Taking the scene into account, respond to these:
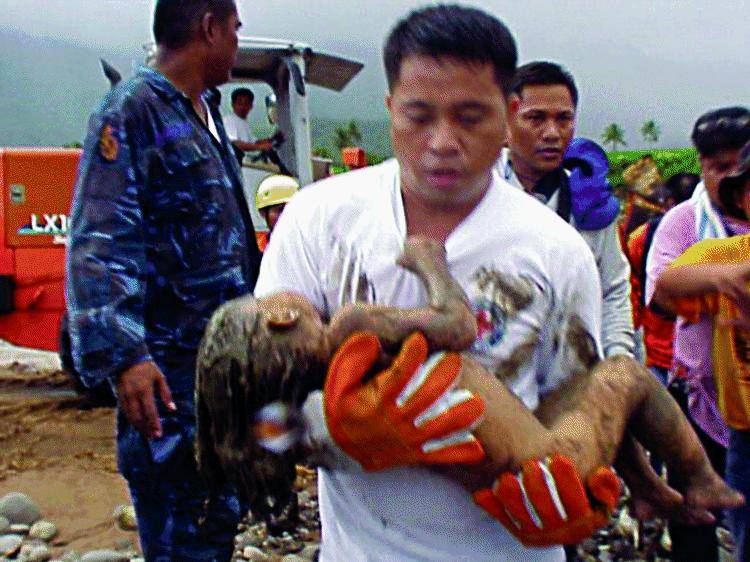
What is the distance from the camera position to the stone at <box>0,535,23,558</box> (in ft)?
14.3

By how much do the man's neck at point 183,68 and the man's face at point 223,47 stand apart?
0.05m

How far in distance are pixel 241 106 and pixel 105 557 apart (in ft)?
14.2

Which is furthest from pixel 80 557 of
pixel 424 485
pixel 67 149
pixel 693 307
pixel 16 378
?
pixel 16 378

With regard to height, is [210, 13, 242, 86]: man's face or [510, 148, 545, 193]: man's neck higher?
[210, 13, 242, 86]: man's face

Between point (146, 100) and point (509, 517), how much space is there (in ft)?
5.32

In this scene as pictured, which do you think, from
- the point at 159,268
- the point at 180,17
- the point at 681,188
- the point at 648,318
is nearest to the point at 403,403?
the point at 159,268

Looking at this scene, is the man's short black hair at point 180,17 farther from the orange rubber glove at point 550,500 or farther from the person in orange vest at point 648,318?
the person in orange vest at point 648,318

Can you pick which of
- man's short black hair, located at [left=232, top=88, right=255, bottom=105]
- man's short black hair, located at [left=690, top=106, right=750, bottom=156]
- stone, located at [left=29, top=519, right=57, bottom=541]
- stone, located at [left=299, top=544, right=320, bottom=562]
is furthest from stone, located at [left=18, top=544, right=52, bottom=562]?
man's short black hair, located at [left=232, top=88, right=255, bottom=105]

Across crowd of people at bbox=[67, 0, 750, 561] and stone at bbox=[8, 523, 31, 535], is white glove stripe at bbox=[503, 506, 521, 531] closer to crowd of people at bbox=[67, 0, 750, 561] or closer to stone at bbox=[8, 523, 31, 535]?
crowd of people at bbox=[67, 0, 750, 561]

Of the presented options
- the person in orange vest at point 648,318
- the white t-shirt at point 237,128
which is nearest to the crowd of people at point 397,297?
the person in orange vest at point 648,318

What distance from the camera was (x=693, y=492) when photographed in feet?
5.63

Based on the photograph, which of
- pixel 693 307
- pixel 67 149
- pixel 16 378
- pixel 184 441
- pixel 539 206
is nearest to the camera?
pixel 539 206

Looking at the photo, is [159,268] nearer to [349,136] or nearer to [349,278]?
[349,278]

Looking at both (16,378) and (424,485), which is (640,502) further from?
(16,378)
